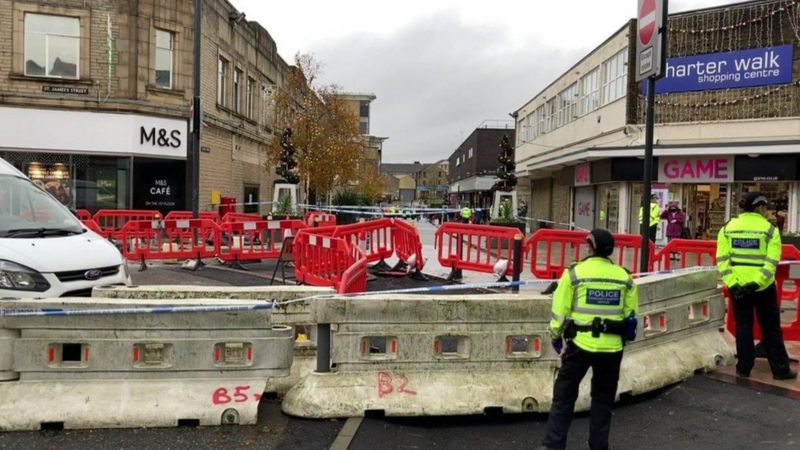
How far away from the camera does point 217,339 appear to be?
4656mm

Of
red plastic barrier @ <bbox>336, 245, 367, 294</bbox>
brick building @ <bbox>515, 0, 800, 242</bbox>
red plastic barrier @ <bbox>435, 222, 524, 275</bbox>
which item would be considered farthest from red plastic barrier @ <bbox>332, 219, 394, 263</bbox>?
brick building @ <bbox>515, 0, 800, 242</bbox>

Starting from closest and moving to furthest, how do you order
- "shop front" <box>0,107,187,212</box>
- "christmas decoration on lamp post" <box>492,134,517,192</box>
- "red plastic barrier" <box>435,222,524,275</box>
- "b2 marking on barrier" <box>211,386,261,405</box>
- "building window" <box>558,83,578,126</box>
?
"b2 marking on barrier" <box>211,386,261,405</box>, "red plastic barrier" <box>435,222,524,275</box>, "shop front" <box>0,107,187,212</box>, "christmas decoration on lamp post" <box>492,134,517,192</box>, "building window" <box>558,83,578,126</box>

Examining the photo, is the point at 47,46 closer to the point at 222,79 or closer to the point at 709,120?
the point at 222,79

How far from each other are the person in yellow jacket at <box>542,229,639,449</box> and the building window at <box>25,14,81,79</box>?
20.0m

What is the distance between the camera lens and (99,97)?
774 inches

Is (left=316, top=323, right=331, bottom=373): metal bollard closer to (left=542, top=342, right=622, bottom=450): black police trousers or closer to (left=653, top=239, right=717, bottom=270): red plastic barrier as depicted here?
(left=542, top=342, right=622, bottom=450): black police trousers

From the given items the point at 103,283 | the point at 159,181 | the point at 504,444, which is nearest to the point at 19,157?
the point at 159,181

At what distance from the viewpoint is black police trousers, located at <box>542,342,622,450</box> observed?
3.89 meters

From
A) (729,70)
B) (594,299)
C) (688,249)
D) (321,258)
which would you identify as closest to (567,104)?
(729,70)

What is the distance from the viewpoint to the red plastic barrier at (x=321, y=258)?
910 cm

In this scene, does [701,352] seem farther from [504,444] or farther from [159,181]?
[159,181]

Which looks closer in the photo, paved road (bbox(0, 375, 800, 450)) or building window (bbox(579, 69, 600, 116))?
paved road (bbox(0, 375, 800, 450))

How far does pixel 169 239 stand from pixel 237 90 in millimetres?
15662

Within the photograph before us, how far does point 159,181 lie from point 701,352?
19086 mm
